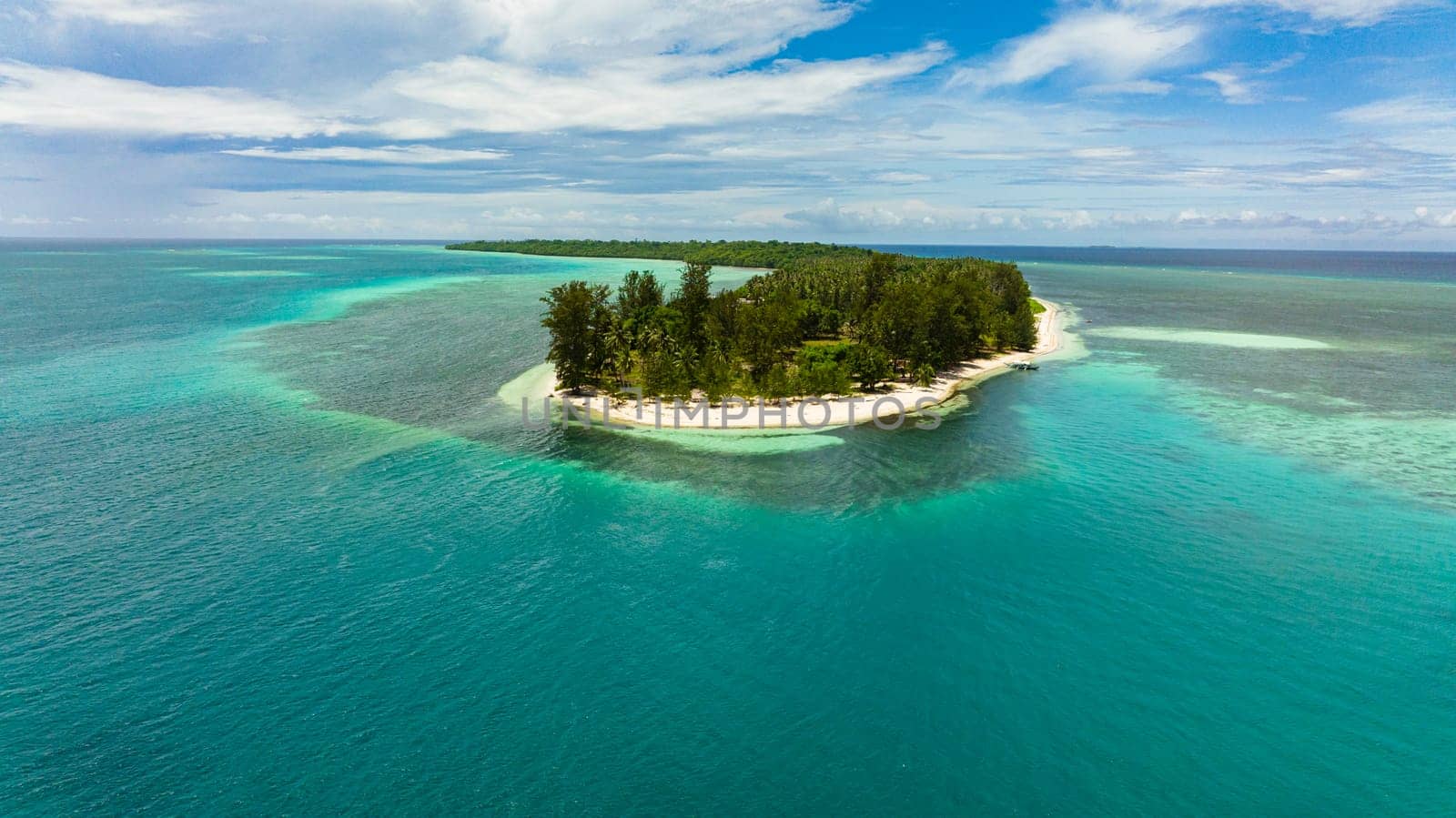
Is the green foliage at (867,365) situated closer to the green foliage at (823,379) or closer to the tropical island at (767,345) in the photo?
the tropical island at (767,345)

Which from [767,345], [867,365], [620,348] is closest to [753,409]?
[767,345]

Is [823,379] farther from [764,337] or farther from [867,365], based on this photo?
[764,337]

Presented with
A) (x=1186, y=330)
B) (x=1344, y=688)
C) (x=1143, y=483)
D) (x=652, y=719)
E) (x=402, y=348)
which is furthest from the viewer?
(x=1186, y=330)

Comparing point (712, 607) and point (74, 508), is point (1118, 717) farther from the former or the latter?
point (74, 508)

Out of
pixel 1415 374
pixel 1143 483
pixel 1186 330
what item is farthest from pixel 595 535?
pixel 1186 330

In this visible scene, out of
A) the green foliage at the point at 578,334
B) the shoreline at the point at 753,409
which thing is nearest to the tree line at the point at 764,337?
the green foliage at the point at 578,334

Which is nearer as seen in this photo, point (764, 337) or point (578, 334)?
point (578, 334)

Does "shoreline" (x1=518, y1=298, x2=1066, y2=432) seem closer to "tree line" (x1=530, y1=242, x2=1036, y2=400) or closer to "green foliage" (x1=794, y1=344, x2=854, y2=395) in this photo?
"green foliage" (x1=794, y1=344, x2=854, y2=395)
